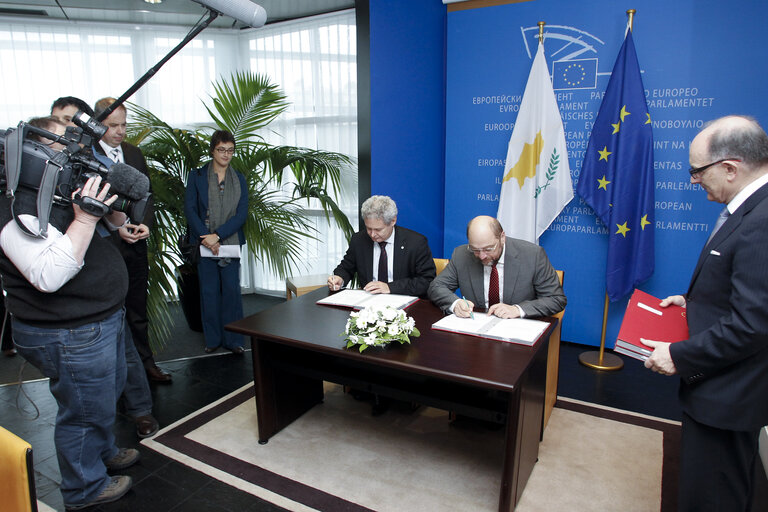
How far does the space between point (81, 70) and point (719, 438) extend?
19.1ft

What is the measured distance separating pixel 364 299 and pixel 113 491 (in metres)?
1.44

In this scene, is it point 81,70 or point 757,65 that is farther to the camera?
point 81,70

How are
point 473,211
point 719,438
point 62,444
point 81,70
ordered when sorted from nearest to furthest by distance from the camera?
point 719,438, point 62,444, point 473,211, point 81,70

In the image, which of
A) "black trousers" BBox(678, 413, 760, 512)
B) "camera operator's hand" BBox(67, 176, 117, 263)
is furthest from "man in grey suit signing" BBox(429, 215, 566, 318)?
"camera operator's hand" BBox(67, 176, 117, 263)

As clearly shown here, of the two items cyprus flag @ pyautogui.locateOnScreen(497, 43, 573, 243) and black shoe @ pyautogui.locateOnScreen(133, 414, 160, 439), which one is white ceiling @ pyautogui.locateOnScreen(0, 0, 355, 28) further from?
black shoe @ pyautogui.locateOnScreen(133, 414, 160, 439)

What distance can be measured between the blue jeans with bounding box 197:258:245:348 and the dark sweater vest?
1755 millimetres

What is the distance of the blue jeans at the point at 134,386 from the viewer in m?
2.53

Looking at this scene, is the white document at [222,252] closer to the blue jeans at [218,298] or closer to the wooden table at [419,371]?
the blue jeans at [218,298]

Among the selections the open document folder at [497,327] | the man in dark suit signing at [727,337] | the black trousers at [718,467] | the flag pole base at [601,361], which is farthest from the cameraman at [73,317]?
the flag pole base at [601,361]

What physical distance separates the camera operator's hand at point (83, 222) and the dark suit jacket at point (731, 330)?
1.97 m

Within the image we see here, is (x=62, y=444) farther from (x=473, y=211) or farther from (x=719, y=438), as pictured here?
A: (x=473, y=211)

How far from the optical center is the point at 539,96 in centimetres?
353

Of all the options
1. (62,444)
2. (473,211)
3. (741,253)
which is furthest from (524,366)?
(473,211)

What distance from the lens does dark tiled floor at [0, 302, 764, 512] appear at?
210cm
